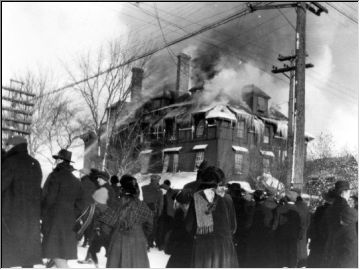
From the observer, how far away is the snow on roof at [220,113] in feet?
74.7

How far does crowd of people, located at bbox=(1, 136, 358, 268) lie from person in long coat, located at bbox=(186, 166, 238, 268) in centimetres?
→ 1

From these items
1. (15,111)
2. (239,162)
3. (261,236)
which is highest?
(239,162)

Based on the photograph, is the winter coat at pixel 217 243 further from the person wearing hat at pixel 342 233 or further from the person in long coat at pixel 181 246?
the person wearing hat at pixel 342 233

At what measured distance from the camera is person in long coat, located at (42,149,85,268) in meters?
5.33

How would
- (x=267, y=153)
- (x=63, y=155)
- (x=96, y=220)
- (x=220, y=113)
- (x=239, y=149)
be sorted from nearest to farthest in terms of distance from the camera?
(x=63, y=155) < (x=96, y=220) < (x=267, y=153) < (x=239, y=149) < (x=220, y=113)

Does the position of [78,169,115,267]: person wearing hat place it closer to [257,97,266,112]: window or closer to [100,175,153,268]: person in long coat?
[100,175,153,268]: person in long coat

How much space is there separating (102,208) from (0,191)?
165 centimetres

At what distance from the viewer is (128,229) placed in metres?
4.67

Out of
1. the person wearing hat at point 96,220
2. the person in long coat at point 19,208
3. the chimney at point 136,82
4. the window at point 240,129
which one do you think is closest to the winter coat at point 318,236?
the person wearing hat at point 96,220

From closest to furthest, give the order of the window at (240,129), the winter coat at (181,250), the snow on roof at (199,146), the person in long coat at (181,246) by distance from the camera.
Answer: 1. the person in long coat at (181,246)
2. the winter coat at (181,250)
3. the snow on roof at (199,146)
4. the window at (240,129)

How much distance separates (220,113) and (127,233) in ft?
61.1

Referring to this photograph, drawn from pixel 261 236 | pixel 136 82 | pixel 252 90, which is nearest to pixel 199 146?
pixel 252 90

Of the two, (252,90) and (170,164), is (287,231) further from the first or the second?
(252,90)

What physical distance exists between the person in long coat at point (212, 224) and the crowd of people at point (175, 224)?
11 mm
